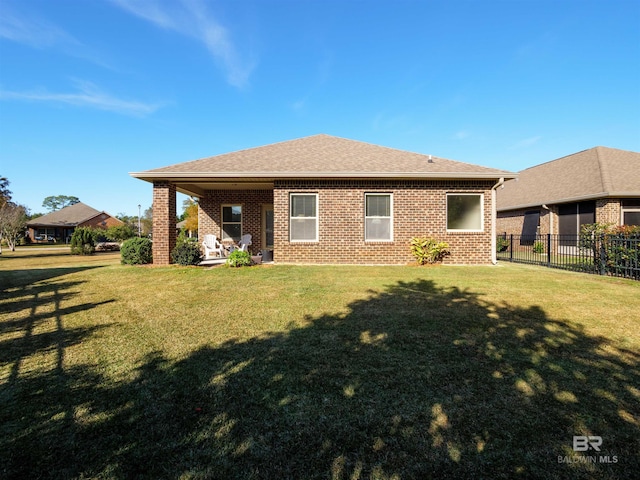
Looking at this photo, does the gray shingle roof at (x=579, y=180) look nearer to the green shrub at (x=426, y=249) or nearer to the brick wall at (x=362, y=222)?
the brick wall at (x=362, y=222)

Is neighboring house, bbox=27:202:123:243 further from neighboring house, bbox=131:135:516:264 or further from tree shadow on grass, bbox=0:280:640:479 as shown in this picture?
tree shadow on grass, bbox=0:280:640:479

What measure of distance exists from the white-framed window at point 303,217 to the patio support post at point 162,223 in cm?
437

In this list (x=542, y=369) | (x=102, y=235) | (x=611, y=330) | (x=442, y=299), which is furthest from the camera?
(x=102, y=235)

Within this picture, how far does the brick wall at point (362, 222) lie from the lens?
11.3 meters

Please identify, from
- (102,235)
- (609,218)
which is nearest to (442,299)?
(609,218)

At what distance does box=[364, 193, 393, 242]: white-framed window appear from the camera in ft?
37.4

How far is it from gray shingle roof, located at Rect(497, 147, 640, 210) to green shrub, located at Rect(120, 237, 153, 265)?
66.3ft

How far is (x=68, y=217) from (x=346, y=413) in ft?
205

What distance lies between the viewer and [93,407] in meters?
2.57

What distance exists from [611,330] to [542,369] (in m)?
2.14

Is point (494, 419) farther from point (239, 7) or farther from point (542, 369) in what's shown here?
point (239, 7)

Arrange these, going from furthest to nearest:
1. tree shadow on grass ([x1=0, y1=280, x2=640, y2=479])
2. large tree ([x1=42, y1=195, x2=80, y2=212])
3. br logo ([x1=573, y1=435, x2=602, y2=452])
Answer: large tree ([x1=42, y1=195, x2=80, y2=212]), br logo ([x1=573, y1=435, x2=602, y2=452]), tree shadow on grass ([x1=0, y1=280, x2=640, y2=479])

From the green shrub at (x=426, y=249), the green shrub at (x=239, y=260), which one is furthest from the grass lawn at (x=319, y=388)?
the green shrub at (x=426, y=249)

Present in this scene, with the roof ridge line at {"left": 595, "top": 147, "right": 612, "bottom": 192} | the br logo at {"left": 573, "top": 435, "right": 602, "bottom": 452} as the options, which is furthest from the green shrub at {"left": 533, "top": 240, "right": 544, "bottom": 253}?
the br logo at {"left": 573, "top": 435, "right": 602, "bottom": 452}
